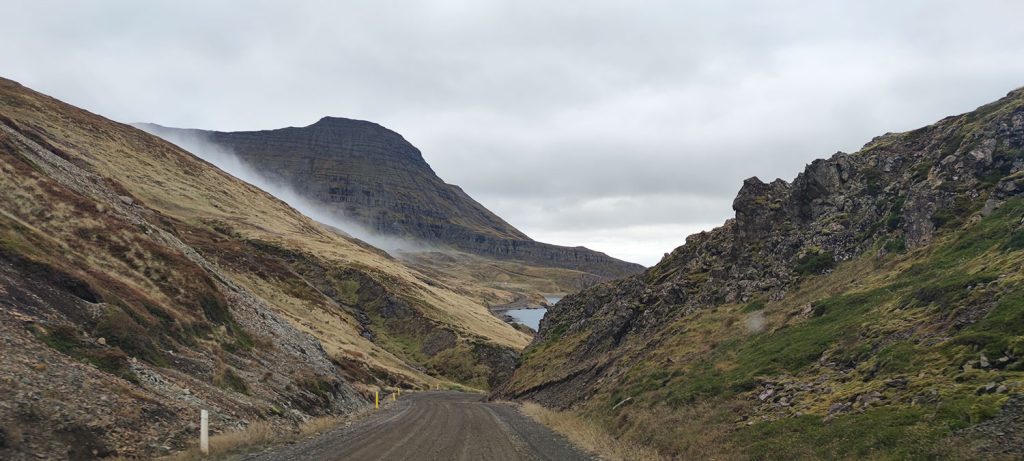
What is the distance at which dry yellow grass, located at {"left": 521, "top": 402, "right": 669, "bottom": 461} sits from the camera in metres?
16.6

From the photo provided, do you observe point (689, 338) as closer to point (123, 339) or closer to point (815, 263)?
point (815, 263)

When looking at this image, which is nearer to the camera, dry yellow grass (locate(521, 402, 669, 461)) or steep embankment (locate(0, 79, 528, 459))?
steep embankment (locate(0, 79, 528, 459))

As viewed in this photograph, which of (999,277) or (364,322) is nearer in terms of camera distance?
(999,277)

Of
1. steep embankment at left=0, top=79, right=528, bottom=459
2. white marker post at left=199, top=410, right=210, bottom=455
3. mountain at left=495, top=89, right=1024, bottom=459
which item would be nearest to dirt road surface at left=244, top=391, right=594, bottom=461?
white marker post at left=199, top=410, right=210, bottom=455

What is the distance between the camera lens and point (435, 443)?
19.5 m

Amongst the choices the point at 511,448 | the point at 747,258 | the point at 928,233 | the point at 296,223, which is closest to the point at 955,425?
the point at 511,448

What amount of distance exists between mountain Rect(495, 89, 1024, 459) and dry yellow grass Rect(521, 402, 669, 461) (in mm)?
728

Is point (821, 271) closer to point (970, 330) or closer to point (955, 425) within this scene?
point (970, 330)

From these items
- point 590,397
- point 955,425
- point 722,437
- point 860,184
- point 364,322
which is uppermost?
point 860,184

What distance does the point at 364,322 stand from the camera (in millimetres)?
99188

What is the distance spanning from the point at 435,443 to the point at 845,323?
15274 mm

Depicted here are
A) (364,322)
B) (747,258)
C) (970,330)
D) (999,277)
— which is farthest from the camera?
(364,322)

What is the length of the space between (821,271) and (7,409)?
31.8m

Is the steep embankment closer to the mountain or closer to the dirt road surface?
the dirt road surface
